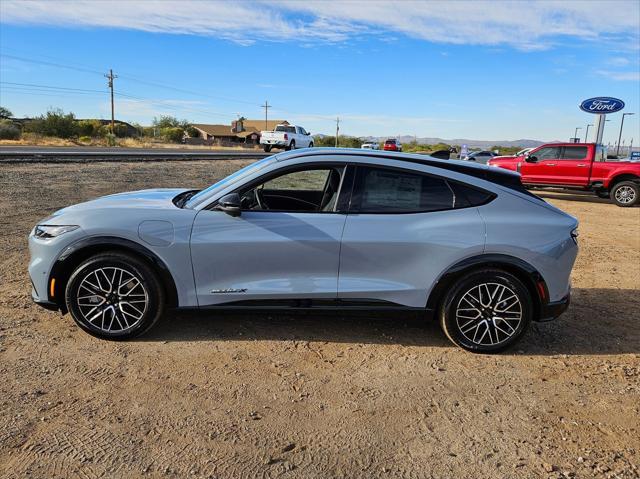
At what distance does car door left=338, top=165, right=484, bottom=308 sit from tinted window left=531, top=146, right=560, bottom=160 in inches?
563

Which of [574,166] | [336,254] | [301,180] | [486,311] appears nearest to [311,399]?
[336,254]

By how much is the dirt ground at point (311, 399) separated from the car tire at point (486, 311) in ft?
0.50

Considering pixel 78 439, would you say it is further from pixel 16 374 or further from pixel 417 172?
pixel 417 172

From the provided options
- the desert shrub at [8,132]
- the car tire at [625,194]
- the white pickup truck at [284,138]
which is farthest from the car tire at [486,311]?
the desert shrub at [8,132]

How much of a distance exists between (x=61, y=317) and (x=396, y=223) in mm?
3110

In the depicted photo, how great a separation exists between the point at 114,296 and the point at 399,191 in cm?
248

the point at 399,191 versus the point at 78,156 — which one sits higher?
the point at 399,191

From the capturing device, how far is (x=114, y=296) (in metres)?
3.98

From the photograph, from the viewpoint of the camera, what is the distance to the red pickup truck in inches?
607

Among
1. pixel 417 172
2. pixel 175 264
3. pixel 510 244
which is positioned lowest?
pixel 175 264

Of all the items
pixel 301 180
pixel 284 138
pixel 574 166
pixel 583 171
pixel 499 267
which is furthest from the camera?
pixel 284 138

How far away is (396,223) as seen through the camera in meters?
4.02

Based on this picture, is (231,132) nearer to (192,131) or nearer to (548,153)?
(192,131)

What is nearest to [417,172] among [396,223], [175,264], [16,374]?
[396,223]
